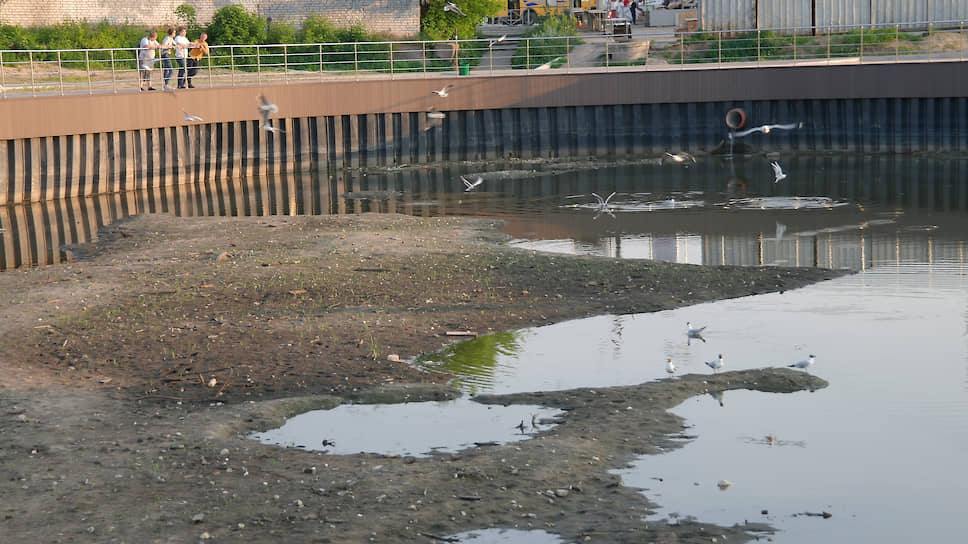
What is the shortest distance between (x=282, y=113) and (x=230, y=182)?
2.80m

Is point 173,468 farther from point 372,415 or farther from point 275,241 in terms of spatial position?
point 275,241

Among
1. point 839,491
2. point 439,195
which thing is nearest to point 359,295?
point 839,491

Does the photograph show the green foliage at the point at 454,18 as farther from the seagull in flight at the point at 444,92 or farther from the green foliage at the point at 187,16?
the seagull in flight at the point at 444,92

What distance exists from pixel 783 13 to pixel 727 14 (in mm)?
2116

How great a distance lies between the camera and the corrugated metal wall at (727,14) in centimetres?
4488

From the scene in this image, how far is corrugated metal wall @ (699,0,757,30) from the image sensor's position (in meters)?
44.9

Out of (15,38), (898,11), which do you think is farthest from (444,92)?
(15,38)

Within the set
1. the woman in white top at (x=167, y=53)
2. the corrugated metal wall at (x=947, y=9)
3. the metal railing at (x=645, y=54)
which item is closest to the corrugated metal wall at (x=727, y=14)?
the metal railing at (x=645, y=54)

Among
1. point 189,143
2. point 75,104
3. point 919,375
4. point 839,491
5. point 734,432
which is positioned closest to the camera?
point 839,491

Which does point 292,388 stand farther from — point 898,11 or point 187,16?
point 187,16

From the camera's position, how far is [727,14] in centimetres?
4550

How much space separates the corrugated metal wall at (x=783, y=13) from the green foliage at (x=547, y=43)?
711 centimetres

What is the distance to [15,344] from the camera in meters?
13.6

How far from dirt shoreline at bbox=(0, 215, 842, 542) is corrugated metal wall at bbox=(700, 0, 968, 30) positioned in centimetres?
2747
